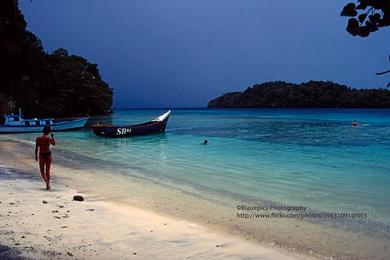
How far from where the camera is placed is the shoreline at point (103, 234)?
5094 millimetres

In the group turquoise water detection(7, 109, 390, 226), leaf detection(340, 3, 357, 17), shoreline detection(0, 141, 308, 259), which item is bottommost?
turquoise water detection(7, 109, 390, 226)

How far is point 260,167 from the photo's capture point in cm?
1516

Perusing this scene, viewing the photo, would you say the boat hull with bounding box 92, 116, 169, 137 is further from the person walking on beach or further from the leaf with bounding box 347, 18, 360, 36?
the leaf with bounding box 347, 18, 360, 36

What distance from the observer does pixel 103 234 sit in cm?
586

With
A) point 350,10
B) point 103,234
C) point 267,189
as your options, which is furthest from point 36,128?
point 350,10

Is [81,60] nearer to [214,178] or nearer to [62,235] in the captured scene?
[214,178]

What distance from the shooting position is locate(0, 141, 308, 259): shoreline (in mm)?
5094

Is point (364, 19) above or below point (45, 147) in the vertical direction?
above

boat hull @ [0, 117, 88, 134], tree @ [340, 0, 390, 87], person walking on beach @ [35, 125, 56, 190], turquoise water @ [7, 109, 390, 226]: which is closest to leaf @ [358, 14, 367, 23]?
tree @ [340, 0, 390, 87]

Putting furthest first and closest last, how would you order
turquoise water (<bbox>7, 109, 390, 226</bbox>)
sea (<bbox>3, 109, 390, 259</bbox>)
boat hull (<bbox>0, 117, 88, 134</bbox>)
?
boat hull (<bbox>0, 117, 88, 134</bbox>) → turquoise water (<bbox>7, 109, 390, 226</bbox>) → sea (<bbox>3, 109, 390, 259</bbox>)

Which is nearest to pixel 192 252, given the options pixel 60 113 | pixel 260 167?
pixel 260 167

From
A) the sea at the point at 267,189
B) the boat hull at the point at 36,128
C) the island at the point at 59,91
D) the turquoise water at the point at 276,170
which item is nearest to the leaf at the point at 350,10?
the sea at the point at 267,189

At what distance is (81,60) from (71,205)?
6914 cm

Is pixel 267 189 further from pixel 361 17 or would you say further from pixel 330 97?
pixel 330 97
